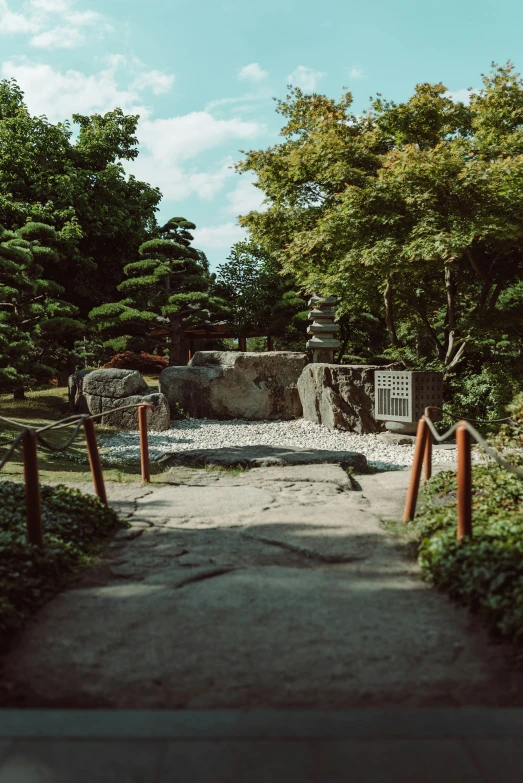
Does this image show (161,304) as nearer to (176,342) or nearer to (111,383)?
(176,342)

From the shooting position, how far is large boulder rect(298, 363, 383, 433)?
12.2m

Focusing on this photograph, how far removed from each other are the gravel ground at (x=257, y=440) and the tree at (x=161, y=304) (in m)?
4.70

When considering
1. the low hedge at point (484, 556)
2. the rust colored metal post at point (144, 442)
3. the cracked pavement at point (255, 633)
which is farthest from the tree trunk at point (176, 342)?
the cracked pavement at point (255, 633)

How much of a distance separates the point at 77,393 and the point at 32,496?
999 cm

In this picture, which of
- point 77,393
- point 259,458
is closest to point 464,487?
point 259,458

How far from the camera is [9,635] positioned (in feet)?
9.69

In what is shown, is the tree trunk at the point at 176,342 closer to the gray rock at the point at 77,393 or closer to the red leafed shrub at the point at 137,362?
the red leafed shrub at the point at 137,362

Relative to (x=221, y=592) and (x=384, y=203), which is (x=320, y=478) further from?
(x=384, y=203)

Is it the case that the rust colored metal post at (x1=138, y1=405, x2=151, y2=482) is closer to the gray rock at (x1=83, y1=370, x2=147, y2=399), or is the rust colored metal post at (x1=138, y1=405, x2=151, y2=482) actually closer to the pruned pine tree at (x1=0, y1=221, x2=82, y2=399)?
the pruned pine tree at (x1=0, y1=221, x2=82, y2=399)

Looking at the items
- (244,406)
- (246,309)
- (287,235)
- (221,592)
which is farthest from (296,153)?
(221,592)

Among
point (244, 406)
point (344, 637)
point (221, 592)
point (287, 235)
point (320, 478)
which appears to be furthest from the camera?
point (287, 235)

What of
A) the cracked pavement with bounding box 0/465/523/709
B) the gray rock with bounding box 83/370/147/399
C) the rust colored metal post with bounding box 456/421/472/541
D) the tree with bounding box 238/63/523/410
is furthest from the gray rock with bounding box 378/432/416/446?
the rust colored metal post with bounding box 456/421/472/541

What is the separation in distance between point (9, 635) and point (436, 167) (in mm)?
10052

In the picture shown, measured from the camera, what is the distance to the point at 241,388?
1386 cm
